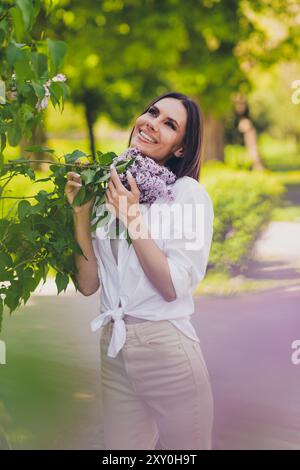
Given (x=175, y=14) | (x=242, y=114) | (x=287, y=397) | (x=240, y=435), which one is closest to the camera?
(x=240, y=435)

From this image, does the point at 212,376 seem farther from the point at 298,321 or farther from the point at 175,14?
the point at 175,14

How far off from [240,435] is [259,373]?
1.29 m

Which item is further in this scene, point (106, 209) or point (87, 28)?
point (87, 28)

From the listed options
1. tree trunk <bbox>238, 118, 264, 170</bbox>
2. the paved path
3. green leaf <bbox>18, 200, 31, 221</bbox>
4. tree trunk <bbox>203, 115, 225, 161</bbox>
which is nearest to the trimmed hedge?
the paved path

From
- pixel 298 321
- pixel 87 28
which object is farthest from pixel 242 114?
pixel 298 321

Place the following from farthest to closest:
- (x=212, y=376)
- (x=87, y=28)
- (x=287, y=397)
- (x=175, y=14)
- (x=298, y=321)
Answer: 1. (x=87, y=28)
2. (x=175, y=14)
3. (x=298, y=321)
4. (x=212, y=376)
5. (x=287, y=397)

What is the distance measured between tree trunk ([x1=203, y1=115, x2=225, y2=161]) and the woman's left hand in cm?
1776

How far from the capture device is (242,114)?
92.0 feet

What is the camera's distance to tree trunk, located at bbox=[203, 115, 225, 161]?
66.7ft

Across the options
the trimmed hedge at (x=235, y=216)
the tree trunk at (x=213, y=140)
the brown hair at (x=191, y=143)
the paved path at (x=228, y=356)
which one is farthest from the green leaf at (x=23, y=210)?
the tree trunk at (x=213, y=140)

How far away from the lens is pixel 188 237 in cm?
276

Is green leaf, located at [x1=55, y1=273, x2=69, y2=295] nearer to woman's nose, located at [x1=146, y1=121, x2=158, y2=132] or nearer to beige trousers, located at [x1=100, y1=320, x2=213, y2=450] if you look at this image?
beige trousers, located at [x1=100, y1=320, x2=213, y2=450]

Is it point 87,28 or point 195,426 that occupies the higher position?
point 87,28
